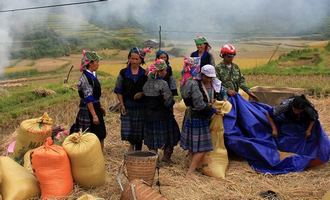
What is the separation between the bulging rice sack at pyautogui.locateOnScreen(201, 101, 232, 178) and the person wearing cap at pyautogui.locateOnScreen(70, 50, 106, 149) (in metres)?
1.30

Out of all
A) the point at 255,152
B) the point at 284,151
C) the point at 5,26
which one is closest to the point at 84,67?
the point at 255,152

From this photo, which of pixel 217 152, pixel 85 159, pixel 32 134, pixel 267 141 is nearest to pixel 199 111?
pixel 217 152

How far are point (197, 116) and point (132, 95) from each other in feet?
2.84

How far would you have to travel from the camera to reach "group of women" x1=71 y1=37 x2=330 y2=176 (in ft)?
17.4

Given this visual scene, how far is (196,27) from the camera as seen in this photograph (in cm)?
4125

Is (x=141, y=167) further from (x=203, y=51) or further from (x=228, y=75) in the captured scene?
(x=203, y=51)

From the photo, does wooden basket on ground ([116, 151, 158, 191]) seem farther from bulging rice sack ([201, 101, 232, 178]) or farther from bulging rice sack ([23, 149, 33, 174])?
bulging rice sack ([23, 149, 33, 174])

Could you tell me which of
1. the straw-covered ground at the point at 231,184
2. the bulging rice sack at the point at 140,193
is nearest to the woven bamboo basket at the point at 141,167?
the straw-covered ground at the point at 231,184

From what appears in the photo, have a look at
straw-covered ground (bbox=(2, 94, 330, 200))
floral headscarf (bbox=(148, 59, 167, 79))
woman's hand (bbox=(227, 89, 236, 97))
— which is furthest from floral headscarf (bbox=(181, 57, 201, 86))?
straw-covered ground (bbox=(2, 94, 330, 200))

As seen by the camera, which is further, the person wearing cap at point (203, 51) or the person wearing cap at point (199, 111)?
the person wearing cap at point (203, 51)

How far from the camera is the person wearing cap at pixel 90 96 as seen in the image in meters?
5.46

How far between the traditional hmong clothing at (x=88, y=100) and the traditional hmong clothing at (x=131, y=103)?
0.90 ft

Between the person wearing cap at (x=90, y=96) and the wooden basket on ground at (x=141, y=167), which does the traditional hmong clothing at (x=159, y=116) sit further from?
the wooden basket on ground at (x=141, y=167)

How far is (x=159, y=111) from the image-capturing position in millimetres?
5598
